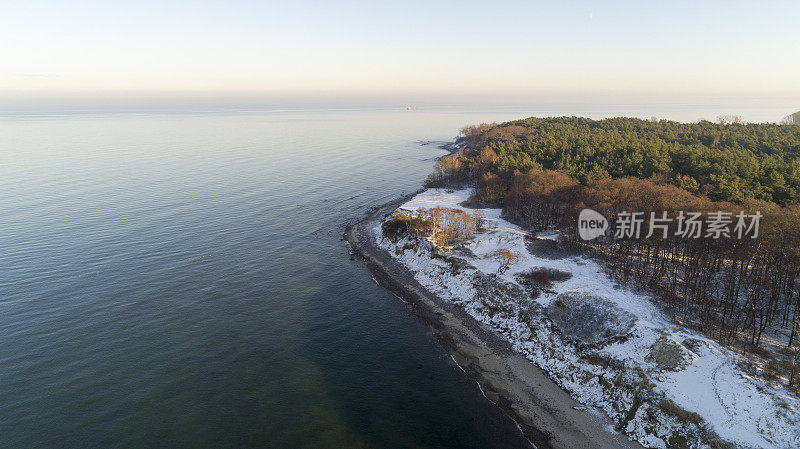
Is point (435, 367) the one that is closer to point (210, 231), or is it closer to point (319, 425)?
point (319, 425)

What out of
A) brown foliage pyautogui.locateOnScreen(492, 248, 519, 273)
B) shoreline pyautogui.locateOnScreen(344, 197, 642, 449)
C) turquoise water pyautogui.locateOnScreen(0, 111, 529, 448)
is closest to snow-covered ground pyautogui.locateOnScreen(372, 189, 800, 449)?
brown foliage pyautogui.locateOnScreen(492, 248, 519, 273)

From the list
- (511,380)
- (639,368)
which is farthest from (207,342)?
(639,368)

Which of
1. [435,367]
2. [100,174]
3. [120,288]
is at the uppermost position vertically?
[100,174]

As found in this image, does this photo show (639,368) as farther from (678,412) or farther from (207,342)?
(207,342)

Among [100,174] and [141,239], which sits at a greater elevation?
[100,174]

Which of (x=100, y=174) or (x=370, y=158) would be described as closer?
(x=100, y=174)

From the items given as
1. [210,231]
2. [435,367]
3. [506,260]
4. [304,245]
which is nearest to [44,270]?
[210,231]

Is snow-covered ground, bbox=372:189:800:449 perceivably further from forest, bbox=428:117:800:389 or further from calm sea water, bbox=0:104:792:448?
calm sea water, bbox=0:104:792:448
